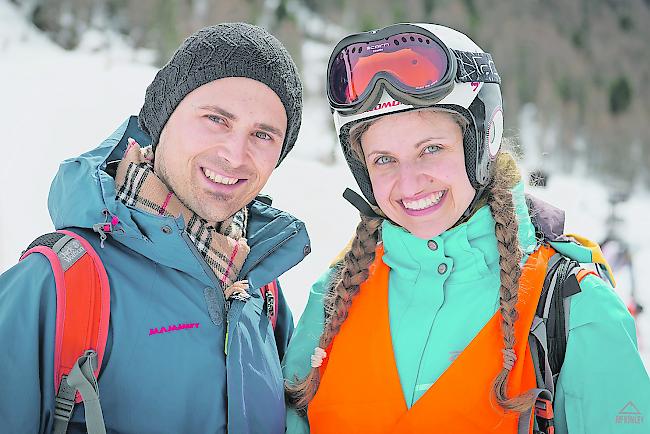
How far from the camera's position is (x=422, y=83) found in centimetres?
255

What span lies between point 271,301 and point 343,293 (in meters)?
0.34

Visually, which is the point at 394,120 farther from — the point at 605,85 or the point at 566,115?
the point at 605,85

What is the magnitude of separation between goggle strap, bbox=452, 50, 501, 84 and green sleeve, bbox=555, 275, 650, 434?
35.6 inches

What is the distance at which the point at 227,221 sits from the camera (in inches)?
109

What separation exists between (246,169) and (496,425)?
4.38ft

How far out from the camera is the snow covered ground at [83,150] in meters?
7.09

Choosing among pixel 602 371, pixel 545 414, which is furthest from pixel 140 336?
pixel 602 371

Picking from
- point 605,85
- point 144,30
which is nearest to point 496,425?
point 144,30

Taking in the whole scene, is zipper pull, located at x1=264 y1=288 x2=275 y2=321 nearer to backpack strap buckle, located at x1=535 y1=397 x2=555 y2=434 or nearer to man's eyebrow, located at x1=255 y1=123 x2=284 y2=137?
man's eyebrow, located at x1=255 y1=123 x2=284 y2=137

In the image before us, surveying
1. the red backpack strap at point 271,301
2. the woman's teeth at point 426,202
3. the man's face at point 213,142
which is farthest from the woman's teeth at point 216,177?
the woman's teeth at point 426,202

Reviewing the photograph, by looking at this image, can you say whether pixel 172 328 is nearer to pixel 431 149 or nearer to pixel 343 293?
pixel 343 293

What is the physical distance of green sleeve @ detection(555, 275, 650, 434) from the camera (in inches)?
84.0

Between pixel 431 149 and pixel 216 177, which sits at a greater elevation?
pixel 431 149

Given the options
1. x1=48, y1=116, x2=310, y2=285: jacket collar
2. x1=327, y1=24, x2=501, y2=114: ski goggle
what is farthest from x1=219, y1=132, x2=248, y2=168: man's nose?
x1=327, y1=24, x2=501, y2=114: ski goggle
